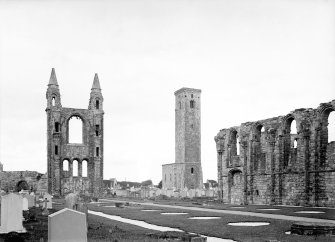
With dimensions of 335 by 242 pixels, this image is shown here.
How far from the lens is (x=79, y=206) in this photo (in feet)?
53.0

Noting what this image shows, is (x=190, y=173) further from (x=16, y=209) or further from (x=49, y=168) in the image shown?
(x=16, y=209)

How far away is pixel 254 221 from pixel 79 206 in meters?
6.94

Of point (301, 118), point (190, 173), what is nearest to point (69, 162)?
point (190, 173)

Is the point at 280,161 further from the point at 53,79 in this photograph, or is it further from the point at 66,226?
the point at 53,79

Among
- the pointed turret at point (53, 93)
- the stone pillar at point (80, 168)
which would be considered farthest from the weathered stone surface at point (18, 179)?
the pointed turret at point (53, 93)

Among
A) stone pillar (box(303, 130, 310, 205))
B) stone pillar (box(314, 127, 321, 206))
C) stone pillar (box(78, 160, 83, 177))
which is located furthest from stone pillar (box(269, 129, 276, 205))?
stone pillar (box(78, 160, 83, 177))

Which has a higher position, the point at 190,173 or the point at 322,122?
the point at 322,122

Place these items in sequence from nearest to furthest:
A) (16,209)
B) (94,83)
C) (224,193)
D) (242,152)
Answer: (16,209) < (242,152) < (224,193) < (94,83)

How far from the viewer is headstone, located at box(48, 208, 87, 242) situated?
27.7 ft

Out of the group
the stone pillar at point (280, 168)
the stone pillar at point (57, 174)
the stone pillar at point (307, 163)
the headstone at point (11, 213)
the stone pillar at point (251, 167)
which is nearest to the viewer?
the headstone at point (11, 213)

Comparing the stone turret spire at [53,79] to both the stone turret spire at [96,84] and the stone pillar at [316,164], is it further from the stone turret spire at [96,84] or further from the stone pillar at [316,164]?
the stone pillar at [316,164]

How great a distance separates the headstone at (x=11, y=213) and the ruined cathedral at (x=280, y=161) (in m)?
21.2

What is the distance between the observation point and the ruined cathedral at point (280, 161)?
102 ft

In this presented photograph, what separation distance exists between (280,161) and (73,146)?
28844 mm
